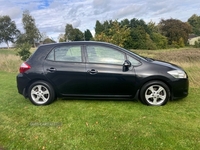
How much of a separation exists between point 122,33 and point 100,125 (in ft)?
86.9

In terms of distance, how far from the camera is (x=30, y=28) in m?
42.5

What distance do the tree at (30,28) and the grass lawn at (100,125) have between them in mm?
39674

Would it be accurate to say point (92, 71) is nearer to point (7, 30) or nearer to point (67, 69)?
point (67, 69)

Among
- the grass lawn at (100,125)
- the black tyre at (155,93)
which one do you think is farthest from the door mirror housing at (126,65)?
the grass lawn at (100,125)

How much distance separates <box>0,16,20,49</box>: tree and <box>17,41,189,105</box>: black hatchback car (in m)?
54.2

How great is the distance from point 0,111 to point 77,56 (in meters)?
2.35

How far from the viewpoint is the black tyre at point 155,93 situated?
4570mm

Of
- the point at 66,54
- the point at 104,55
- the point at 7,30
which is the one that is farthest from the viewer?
the point at 7,30

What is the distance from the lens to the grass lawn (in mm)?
3115

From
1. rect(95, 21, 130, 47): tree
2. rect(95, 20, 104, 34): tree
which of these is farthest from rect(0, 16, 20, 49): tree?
rect(95, 21, 130, 47): tree

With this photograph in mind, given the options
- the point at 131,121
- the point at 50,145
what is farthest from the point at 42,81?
the point at 131,121

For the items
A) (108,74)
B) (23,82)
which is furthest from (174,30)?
(23,82)

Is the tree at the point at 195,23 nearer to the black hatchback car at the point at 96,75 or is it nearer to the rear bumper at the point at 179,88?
the rear bumper at the point at 179,88

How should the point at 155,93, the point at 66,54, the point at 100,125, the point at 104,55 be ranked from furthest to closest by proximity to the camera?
the point at 66,54
the point at 104,55
the point at 155,93
the point at 100,125
